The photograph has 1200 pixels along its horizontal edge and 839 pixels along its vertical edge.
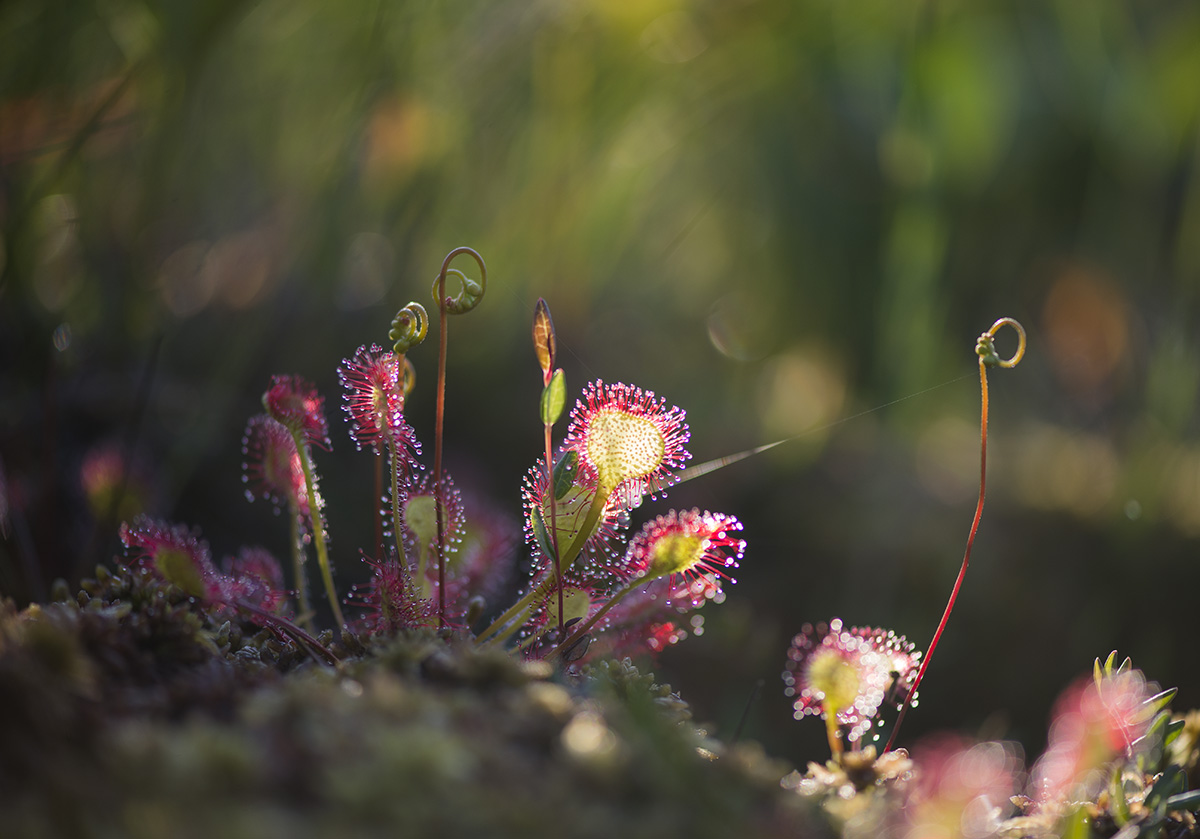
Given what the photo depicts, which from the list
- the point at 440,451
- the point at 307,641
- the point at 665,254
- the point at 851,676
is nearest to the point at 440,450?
the point at 440,451

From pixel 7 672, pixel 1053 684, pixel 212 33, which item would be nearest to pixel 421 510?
pixel 7 672

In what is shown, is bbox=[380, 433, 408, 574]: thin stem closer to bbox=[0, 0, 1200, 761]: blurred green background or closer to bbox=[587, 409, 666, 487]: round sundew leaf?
bbox=[587, 409, 666, 487]: round sundew leaf

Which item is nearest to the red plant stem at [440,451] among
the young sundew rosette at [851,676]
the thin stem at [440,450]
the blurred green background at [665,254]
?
the thin stem at [440,450]

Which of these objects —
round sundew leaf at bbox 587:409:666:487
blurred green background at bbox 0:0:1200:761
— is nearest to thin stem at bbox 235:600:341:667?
round sundew leaf at bbox 587:409:666:487

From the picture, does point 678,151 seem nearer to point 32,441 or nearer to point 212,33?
point 212,33

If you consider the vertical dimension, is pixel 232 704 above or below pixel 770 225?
below

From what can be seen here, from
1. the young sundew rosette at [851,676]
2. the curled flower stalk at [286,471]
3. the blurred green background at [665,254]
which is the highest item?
the blurred green background at [665,254]

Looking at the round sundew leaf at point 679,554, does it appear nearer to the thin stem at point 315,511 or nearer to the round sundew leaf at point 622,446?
the round sundew leaf at point 622,446
